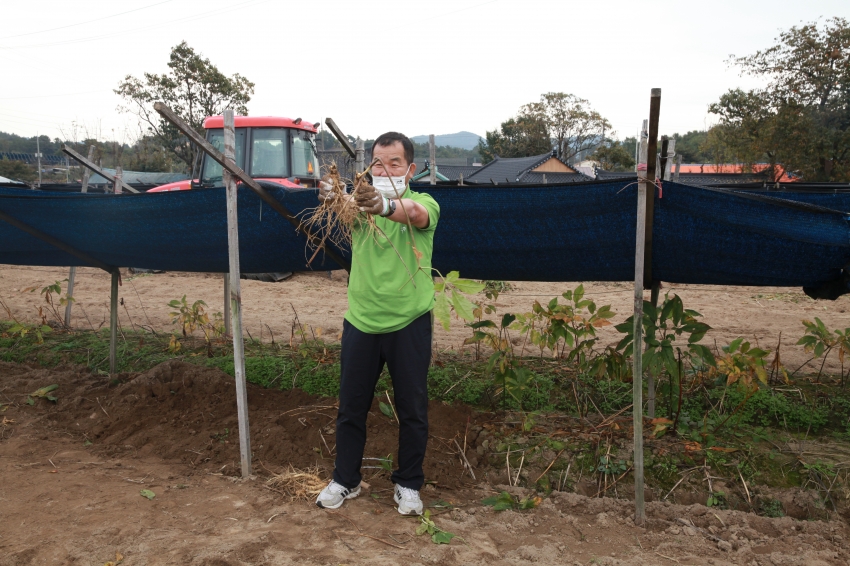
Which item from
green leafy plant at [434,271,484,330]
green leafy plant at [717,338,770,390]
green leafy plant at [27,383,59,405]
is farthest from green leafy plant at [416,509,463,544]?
green leafy plant at [27,383,59,405]

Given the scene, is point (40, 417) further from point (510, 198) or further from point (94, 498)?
point (510, 198)

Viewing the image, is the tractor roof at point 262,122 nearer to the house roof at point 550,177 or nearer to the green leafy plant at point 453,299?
the green leafy plant at point 453,299

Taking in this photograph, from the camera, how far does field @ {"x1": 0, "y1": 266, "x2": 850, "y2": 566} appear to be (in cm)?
263

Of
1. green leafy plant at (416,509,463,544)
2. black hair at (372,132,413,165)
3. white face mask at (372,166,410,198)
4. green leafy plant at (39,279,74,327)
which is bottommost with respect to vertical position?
green leafy plant at (416,509,463,544)

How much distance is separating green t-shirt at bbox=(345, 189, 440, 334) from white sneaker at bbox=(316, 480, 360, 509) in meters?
0.78

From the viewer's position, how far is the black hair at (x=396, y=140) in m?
2.58

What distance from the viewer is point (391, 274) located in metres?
2.66

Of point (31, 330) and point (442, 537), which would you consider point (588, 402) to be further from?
point (31, 330)

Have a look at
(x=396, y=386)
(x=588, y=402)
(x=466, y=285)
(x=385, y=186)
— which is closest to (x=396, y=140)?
(x=385, y=186)

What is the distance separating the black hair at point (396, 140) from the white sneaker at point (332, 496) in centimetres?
151

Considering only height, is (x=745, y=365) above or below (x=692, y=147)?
below

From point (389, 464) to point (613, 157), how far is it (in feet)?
107

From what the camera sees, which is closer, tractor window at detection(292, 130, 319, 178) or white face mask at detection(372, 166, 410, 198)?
white face mask at detection(372, 166, 410, 198)

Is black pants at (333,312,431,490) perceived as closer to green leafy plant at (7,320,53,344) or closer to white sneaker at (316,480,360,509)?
white sneaker at (316,480,360,509)
